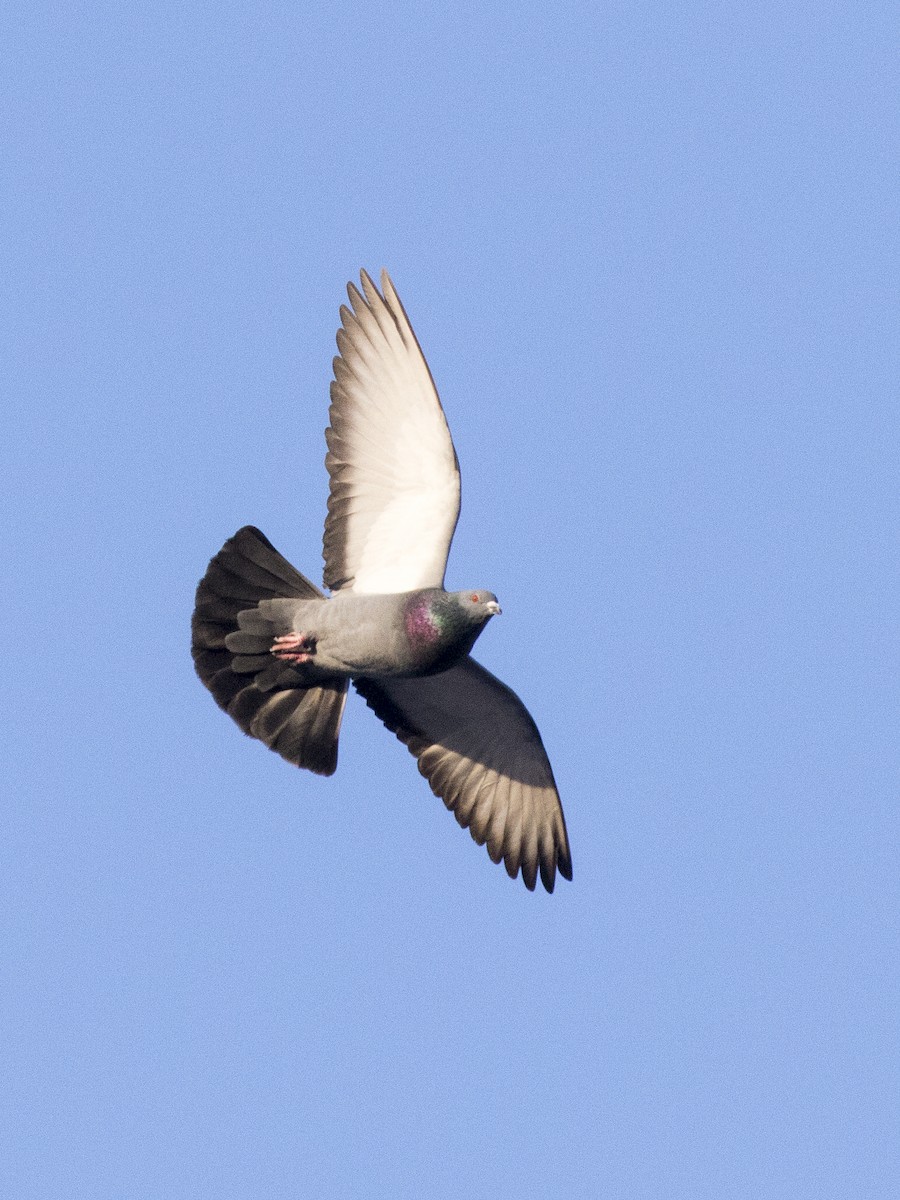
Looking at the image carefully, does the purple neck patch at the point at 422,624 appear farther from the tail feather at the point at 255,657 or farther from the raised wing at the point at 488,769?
the raised wing at the point at 488,769

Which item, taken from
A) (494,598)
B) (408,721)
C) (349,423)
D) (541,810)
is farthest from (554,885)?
(349,423)

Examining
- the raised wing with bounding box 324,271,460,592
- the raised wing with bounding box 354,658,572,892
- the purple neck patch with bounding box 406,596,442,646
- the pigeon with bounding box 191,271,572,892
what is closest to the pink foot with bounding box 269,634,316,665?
the pigeon with bounding box 191,271,572,892

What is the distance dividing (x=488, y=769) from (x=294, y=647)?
224 centimetres

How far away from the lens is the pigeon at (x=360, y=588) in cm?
1578

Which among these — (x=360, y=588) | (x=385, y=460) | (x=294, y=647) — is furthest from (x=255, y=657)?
(x=385, y=460)

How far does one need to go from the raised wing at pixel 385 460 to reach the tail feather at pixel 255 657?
51 cm

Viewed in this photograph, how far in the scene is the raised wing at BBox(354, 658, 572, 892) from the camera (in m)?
17.4

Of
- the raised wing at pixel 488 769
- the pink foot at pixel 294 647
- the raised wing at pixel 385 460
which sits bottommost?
the raised wing at pixel 488 769

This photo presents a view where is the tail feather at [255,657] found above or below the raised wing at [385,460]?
below

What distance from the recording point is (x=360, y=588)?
1642cm

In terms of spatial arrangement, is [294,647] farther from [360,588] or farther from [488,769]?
[488,769]

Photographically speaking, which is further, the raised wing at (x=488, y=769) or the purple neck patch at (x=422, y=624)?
the raised wing at (x=488, y=769)

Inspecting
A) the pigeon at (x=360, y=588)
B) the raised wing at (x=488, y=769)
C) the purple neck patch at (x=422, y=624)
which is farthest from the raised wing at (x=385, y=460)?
the raised wing at (x=488, y=769)

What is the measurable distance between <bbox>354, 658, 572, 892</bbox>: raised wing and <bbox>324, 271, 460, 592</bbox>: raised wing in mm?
1444
